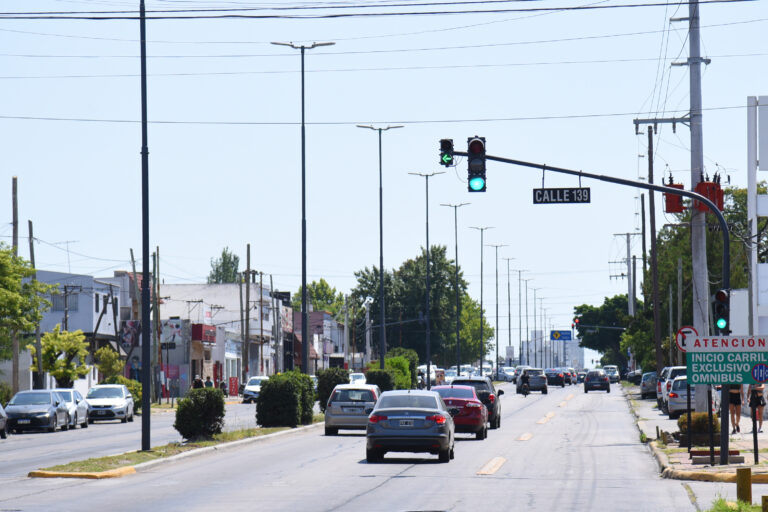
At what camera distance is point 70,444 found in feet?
109

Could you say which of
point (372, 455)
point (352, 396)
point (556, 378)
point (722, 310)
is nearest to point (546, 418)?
point (352, 396)

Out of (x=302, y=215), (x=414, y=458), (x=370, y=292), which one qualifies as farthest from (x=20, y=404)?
(x=370, y=292)

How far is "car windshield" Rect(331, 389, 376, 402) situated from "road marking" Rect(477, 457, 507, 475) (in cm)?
1031

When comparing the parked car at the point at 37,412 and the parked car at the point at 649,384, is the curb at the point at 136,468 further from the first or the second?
the parked car at the point at 649,384

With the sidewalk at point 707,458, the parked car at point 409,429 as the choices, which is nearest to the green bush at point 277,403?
the sidewalk at point 707,458

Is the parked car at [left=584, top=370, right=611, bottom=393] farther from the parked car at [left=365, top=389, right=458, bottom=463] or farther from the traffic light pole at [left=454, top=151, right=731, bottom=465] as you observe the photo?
the traffic light pole at [left=454, top=151, right=731, bottom=465]

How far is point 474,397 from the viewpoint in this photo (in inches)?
1305

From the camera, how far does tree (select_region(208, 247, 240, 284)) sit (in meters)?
162

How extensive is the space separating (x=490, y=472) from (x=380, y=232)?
3671 centimetres

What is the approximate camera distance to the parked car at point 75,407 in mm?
43938

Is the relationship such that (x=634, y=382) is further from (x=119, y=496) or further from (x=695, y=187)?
(x=119, y=496)

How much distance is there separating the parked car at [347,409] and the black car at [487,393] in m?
4.07

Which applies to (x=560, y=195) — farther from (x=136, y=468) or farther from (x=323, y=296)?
(x=323, y=296)

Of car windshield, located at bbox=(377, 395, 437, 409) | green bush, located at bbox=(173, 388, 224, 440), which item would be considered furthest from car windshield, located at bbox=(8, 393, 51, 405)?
car windshield, located at bbox=(377, 395, 437, 409)
